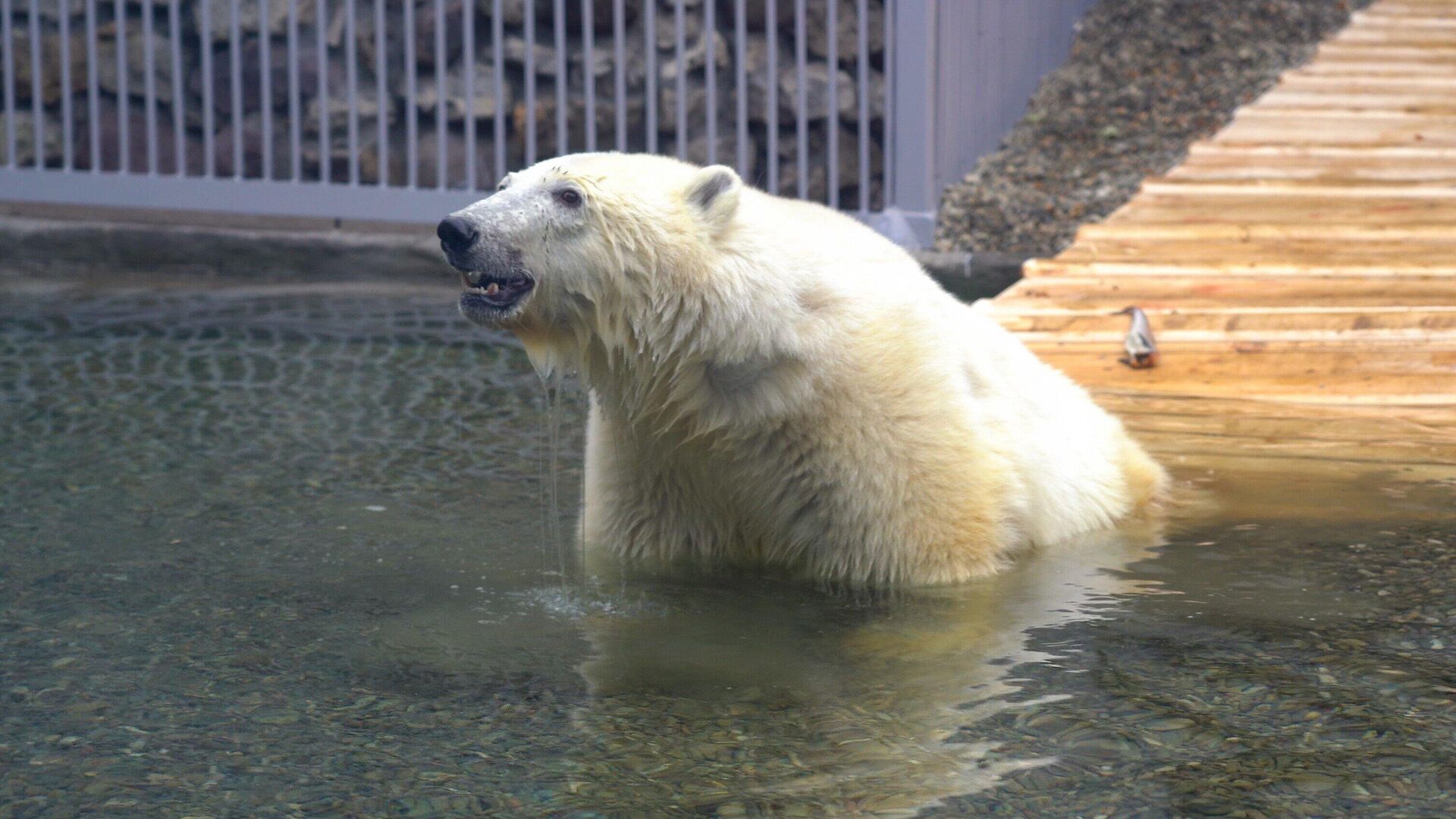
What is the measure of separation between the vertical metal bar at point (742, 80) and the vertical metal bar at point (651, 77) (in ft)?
1.25

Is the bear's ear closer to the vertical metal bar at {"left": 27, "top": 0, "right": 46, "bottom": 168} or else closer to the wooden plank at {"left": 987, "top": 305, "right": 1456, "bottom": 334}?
the wooden plank at {"left": 987, "top": 305, "right": 1456, "bottom": 334}

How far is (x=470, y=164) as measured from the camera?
775cm

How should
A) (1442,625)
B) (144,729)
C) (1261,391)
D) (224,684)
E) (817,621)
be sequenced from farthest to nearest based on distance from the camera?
1. (1261,391)
2. (817,621)
3. (1442,625)
4. (224,684)
5. (144,729)

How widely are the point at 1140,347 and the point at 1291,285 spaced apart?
0.78 m

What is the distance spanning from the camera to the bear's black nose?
9.60ft

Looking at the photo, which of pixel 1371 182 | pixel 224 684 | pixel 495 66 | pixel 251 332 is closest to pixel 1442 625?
pixel 224 684

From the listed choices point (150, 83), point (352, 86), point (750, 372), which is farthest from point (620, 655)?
point (150, 83)

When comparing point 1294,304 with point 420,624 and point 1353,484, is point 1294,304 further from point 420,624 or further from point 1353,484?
point 420,624

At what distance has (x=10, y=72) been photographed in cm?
779

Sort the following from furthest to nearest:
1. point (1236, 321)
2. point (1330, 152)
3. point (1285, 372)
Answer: point (1330, 152) → point (1236, 321) → point (1285, 372)

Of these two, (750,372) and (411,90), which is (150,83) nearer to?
(411,90)

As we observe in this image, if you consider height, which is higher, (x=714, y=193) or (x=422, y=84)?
(x=422, y=84)

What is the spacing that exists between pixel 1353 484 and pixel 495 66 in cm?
480

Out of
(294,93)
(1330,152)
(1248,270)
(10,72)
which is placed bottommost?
(1248,270)
